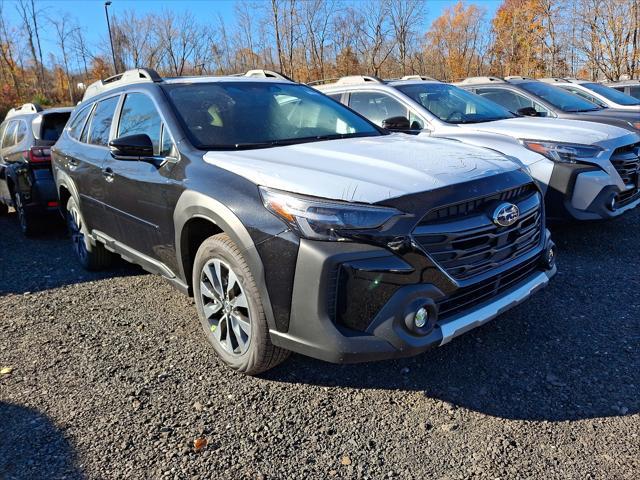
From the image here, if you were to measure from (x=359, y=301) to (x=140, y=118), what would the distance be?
236cm

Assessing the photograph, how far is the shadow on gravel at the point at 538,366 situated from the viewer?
2.56m

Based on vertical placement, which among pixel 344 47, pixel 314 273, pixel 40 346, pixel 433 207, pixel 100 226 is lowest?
pixel 40 346

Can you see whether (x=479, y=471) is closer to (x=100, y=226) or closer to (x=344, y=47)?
(x=100, y=226)

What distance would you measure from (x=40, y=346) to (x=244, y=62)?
29.3 metres

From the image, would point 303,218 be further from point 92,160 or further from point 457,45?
point 457,45

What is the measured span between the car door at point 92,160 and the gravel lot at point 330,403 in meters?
0.93

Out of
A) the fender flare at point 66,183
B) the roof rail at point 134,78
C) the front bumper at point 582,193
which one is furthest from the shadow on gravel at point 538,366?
the fender flare at point 66,183

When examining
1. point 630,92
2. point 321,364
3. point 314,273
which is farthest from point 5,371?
point 630,92

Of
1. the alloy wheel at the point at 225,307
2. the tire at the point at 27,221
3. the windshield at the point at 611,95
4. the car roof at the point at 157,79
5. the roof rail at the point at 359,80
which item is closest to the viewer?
the alloy wheel at the point at 225,307

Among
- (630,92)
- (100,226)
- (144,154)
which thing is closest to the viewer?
(144,154)

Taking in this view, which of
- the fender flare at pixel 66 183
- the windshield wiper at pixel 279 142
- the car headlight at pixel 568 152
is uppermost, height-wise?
the windshield wiper at pixel 279 142

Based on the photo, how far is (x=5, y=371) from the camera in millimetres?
3088

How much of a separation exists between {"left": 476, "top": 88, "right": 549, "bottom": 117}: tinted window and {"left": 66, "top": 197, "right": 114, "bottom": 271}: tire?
5.96m

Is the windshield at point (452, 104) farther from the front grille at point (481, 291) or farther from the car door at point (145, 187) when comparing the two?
the car door at point (145, 187)
